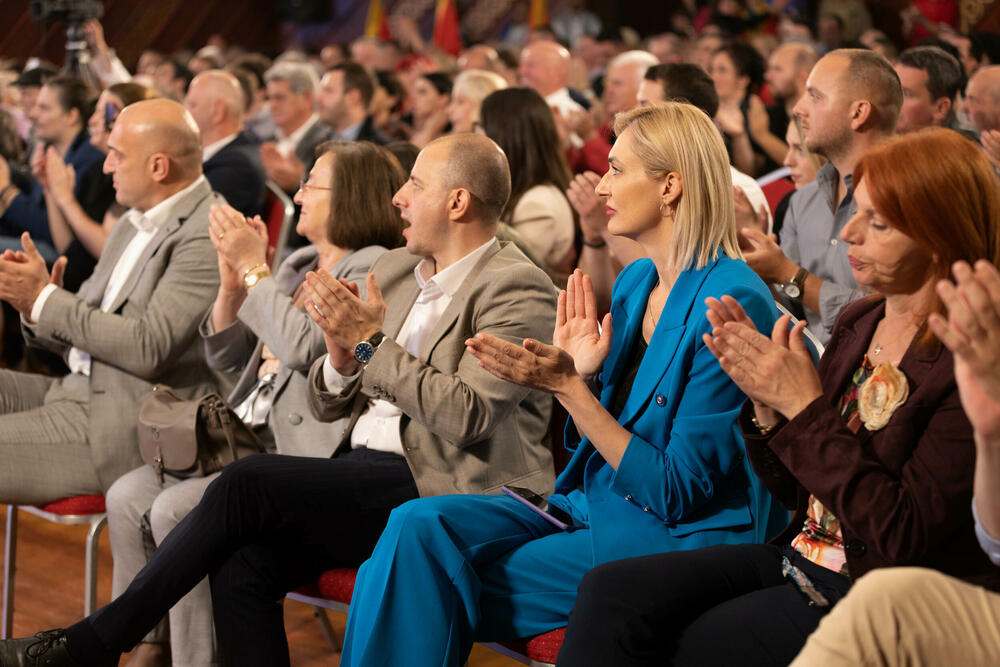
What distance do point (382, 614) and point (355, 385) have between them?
61 cm

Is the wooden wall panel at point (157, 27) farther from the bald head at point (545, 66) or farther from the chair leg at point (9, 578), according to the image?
the chair leg at point (9, 578)

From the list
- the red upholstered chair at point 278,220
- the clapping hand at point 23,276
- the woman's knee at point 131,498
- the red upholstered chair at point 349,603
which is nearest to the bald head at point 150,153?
the clapping hand at point 23,276

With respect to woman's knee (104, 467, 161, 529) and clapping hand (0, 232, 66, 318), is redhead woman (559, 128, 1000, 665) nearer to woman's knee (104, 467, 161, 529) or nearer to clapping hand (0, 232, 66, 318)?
woman's knee (104, 467, 161, 529)

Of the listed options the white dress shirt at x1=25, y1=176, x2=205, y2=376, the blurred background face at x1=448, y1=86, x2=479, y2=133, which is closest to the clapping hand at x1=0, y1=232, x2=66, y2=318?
the white dress shirt at x1=25, y1=176, x2=205, y2=376

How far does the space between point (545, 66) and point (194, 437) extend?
4021 millimetres

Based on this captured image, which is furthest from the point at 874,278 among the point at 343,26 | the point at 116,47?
the point at 343,26

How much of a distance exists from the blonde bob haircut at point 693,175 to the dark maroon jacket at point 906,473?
478 mm

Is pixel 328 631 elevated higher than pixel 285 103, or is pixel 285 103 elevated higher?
pixel 285 103

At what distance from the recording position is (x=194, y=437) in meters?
2.56

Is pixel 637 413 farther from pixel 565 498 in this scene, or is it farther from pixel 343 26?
pixel 343 26

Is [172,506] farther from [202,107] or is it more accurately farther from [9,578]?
[202,107]

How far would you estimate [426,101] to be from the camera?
6250 millimetres

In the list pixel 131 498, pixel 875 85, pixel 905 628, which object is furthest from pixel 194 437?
pixel 875 85

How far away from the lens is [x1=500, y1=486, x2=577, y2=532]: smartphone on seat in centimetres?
210
